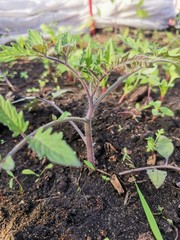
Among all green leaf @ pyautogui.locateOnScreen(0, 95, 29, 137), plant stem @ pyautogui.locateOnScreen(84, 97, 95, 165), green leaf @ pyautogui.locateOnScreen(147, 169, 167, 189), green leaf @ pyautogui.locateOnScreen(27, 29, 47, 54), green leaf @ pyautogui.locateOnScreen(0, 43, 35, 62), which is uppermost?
green leaf @ pyautogui.locateOnScreen(27, 29, 47, 54)

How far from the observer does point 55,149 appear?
0.70 metres

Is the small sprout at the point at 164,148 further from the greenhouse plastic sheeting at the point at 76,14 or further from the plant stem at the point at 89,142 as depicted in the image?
the greenhouse plastic sheeting at the point at 76,14

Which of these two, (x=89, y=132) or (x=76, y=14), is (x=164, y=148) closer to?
(x=89, y=132)

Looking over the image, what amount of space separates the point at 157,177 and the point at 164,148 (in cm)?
15

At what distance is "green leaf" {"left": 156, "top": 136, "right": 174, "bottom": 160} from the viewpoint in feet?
4.03

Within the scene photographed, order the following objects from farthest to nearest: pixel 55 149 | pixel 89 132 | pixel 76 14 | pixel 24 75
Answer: pixel 76 14 → pixel 24 75 → pixel 89 132 → pixel 55 149

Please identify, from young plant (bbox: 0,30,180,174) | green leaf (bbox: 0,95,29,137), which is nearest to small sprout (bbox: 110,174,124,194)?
young plant (bbox: 0,30,180,174)

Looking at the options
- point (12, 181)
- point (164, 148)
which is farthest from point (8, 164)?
point (164, 148)

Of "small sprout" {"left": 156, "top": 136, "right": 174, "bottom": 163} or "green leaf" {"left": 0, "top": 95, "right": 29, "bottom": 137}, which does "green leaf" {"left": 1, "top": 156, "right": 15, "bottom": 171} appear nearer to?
"green leaf" {"left": 0, "top": 95, "right": 29, "bottom": 137}

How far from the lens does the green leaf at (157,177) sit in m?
1.11

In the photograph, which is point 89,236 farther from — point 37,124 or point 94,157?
point 37,124

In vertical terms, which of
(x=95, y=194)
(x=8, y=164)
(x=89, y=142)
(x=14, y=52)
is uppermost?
(x=14, y=52)

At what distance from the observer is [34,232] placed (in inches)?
40.4

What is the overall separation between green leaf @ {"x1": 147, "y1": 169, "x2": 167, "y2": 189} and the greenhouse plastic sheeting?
1637 millimetres
